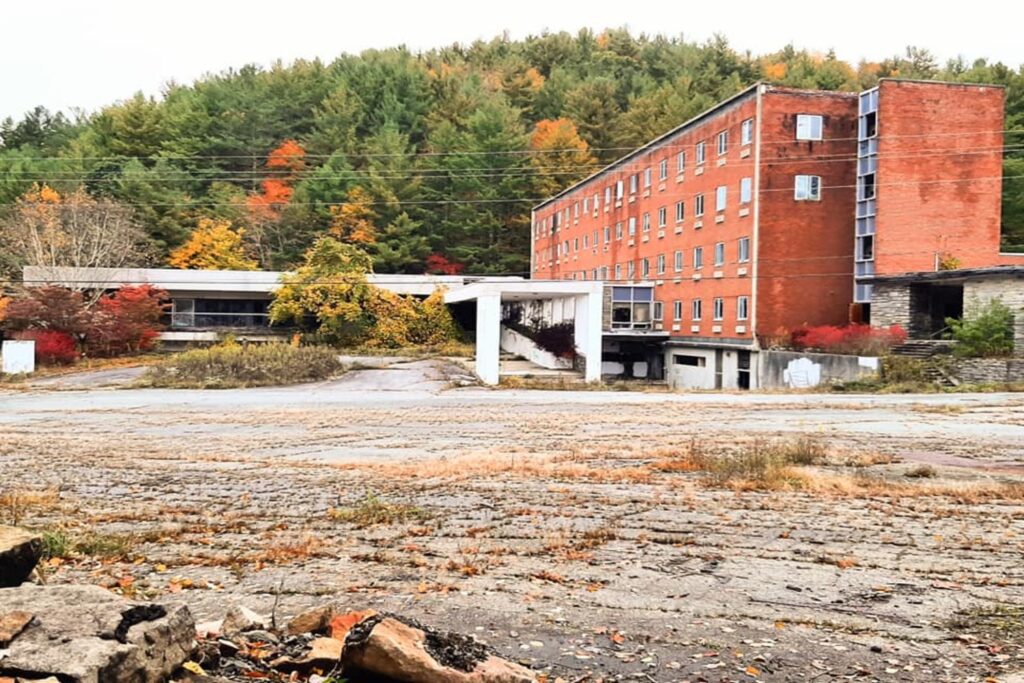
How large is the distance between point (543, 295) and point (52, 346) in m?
23.4

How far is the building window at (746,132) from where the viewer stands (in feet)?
132

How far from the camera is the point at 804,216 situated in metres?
40.0

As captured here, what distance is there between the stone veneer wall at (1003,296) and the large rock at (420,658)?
32.3 m

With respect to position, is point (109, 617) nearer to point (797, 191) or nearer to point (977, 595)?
point (977, 595)

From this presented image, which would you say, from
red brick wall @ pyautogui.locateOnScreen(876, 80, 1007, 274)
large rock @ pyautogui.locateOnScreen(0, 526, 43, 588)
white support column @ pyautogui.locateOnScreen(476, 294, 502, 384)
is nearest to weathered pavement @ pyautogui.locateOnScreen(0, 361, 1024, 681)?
large rock @ pyautogui.locateOnScreen(0, 526, 43, 588)

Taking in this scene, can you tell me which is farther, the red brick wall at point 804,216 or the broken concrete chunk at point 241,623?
the red brick wall at point 804,216

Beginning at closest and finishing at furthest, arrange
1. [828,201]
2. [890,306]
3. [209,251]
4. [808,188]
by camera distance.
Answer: [890,306] < [808,188] < [828,201] < [209,251]

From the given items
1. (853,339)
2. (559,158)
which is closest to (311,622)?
(853,339)

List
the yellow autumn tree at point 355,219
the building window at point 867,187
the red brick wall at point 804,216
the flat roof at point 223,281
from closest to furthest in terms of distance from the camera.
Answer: the building window at point 867,187 < the red brick wall at point 804,216 < the flat roof at point 223,281 < the yellow autumn tree at point 355,219

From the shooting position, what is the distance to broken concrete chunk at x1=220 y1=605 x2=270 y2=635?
5242 millimetres

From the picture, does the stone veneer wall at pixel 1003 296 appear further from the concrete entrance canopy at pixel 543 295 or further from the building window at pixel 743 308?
the concrete entrance canopy at pixel 543 295

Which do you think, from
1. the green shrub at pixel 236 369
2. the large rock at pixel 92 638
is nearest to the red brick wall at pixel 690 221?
the green shrub at pixel 236 369

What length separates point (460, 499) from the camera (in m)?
10.5

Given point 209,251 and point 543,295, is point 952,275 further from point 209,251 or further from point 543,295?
point 209,251
